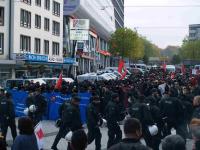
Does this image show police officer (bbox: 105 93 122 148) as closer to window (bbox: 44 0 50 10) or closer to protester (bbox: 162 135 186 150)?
protester (bbox: 162 135 186 150)

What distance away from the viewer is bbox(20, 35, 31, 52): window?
47.8m

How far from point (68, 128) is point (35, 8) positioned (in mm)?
39880

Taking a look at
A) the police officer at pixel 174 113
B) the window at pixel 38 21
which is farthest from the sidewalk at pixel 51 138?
the window at pixel 38 21

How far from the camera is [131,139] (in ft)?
19.2

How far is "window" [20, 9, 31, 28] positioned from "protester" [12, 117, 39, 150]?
40981mm

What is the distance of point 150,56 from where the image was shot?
172 metres

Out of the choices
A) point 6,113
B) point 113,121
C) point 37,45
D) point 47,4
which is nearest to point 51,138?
point 6,113

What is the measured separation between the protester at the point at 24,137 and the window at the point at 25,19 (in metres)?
41.0

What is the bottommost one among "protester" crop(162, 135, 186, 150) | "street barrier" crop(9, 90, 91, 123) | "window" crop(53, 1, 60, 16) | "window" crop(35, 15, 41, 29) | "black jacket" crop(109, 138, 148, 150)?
"street barrier" crop(9, 90, 91, 123)

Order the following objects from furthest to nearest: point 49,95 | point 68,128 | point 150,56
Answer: point 150,56, point 49,95, point 68,128

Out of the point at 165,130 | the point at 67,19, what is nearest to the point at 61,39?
the point at 67,19

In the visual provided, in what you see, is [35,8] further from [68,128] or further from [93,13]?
[68,128]

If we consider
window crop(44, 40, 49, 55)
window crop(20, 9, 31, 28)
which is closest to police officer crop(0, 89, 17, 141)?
window crop(20, 9, 31, 28)

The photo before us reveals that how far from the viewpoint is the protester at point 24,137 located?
24.8 ft
